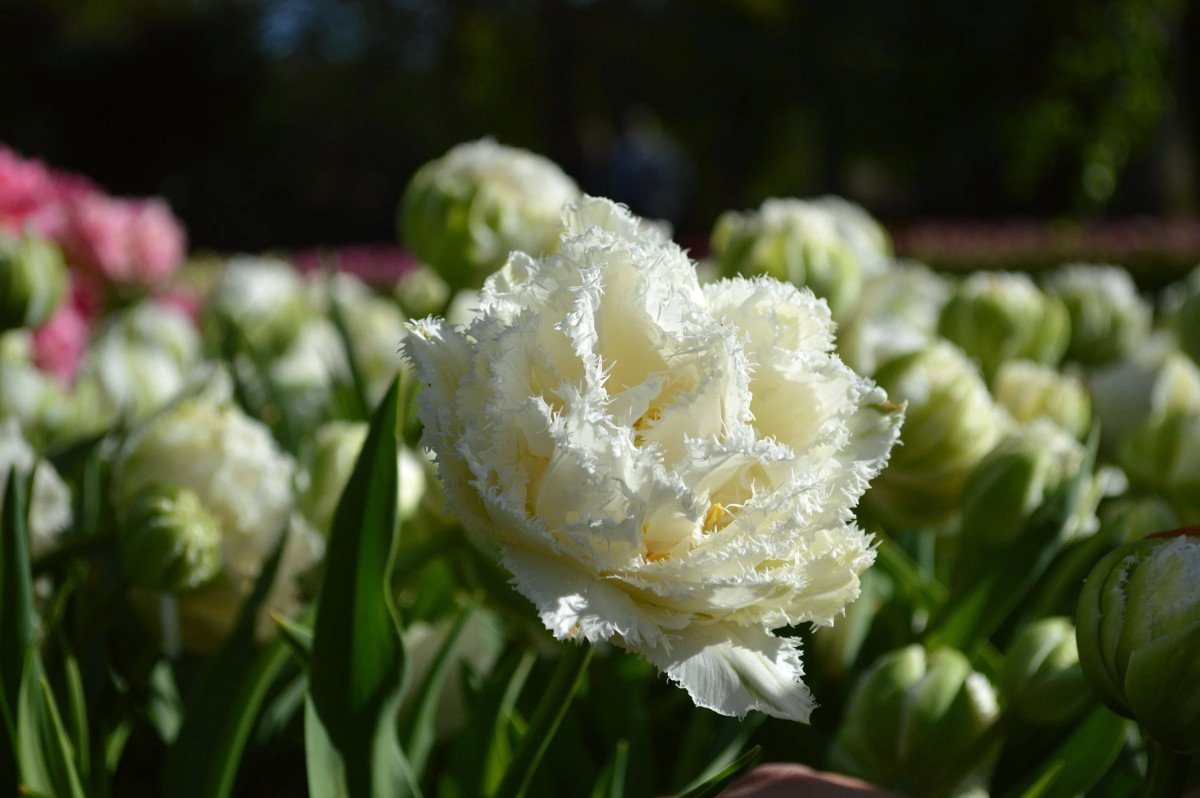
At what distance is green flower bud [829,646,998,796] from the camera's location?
1.87ft

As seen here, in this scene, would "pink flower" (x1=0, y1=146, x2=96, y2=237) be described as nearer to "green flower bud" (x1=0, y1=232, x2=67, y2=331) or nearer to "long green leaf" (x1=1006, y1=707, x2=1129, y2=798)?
"green flower bud" (x1=0, y1=232, x2=67, y2=331)

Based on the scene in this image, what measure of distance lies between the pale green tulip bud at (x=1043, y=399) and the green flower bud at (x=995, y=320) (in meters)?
0.07

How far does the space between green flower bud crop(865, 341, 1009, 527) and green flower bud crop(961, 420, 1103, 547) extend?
0.8 inches

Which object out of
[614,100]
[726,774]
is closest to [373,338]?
[726,774]

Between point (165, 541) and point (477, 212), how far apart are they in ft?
1.15

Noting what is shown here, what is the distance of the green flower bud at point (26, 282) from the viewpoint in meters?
0.81

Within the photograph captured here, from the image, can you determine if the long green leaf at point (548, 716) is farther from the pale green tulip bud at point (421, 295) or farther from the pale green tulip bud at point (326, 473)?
the pale green tulip bud at point (421, 295)

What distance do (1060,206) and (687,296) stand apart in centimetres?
1482

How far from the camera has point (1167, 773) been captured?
440 mm

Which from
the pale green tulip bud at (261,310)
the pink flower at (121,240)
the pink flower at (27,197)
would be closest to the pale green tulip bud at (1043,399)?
the pale green tulip bud at (261,310)

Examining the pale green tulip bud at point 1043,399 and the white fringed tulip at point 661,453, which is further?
the pale green tulip bud at point 1043,399

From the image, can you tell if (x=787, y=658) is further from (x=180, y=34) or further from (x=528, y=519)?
(x=180, y=34)

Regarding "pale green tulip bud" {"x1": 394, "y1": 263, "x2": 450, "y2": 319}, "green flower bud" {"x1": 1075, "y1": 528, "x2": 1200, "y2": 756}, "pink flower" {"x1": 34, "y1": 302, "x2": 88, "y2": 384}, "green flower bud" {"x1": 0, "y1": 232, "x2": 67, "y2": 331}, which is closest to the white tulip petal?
"green flower bud" {"x1": 1075, "y1": 528, "x2": 1200, "y2": 756}

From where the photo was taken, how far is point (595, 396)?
39 centimetres
